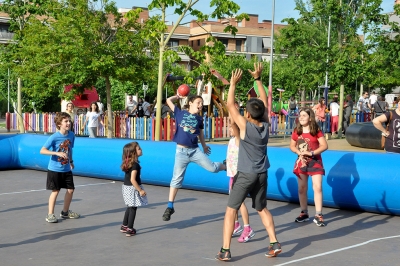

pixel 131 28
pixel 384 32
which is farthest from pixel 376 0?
pixel 131 28

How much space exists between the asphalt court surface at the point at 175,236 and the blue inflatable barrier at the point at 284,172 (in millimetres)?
243

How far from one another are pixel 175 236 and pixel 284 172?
318 centimetres

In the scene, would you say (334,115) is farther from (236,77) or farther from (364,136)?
(236,77)

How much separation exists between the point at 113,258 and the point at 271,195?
15.0 ft

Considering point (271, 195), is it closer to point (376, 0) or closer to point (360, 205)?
point (360, 205)

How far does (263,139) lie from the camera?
657cm

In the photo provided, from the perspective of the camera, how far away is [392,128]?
30.6ft

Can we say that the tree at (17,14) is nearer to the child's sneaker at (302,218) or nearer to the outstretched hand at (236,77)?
the child's sneaker at (302,218)

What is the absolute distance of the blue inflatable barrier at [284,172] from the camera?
9359 millimetres

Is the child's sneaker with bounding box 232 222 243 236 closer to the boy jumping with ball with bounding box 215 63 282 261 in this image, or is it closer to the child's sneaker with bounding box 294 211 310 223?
the child's sneaker with bounding box 294 211 310 223

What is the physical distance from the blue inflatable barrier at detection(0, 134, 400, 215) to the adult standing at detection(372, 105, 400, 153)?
197 millimetres

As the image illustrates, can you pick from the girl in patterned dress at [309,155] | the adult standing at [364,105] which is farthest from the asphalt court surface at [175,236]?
the adult standing at [364,105]

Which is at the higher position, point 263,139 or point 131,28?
point 131,28

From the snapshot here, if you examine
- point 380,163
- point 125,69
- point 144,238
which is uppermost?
point 125,69
